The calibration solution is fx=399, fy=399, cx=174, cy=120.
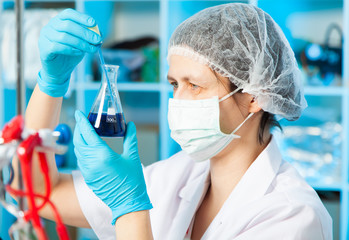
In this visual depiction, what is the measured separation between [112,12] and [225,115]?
187 centimetres

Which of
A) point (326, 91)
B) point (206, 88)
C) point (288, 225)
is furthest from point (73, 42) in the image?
point (326, 91)

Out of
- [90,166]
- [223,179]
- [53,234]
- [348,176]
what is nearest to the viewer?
[90,166]

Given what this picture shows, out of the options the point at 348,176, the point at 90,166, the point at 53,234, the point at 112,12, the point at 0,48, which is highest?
the point at 112,12

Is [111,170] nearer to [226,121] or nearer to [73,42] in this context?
[73,42]

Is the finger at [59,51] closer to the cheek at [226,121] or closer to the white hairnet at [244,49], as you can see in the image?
the white hairnet at [244,49]

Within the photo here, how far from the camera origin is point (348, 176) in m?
2.15

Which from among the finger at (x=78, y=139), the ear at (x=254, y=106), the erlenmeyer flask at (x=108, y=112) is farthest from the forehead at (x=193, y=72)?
the finger at (x=78, y=139)

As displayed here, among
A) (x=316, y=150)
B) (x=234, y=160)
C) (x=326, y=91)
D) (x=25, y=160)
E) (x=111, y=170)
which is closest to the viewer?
(x=25, y=160)

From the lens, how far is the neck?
1230 mm

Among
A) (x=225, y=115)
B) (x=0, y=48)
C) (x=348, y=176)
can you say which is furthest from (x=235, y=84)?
(x=0, y=48)

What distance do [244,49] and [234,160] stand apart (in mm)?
344

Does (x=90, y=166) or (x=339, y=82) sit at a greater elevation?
(x=339, y=82)

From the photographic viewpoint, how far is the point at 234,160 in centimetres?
124

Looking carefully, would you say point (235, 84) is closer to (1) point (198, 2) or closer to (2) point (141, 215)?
(2) point (141, 215)
